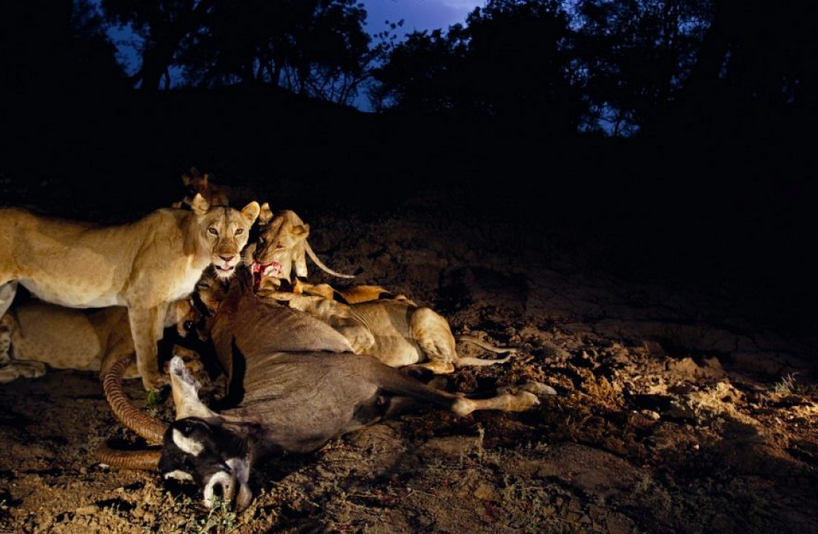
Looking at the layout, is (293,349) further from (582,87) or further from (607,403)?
(582,87)

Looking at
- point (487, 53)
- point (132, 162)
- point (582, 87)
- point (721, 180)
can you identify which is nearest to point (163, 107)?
point (132, 162)

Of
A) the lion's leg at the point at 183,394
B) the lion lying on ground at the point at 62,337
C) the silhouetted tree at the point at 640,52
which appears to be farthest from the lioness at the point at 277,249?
the silhouetted tree at the point at 640,52

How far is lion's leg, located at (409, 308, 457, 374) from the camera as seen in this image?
616 centimetres

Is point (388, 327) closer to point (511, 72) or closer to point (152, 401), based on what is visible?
point (152, 401)

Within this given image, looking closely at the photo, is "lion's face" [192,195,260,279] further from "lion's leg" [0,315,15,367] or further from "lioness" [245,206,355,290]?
"lion's leg" [0,315,15,367]

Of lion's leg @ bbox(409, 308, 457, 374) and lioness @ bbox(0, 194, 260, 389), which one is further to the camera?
lion's leg @ bbox(409, 308, 457, 374)

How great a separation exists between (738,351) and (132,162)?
37.4ft

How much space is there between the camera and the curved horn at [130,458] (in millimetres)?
3834

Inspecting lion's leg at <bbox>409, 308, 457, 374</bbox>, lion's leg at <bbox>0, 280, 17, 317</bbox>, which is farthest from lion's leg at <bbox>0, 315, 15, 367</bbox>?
lion's leg at <bbox>409, 308, 457, 374</bbox>

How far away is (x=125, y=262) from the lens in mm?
5715

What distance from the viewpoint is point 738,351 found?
23.4ft

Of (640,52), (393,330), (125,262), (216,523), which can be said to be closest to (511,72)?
(640,52)

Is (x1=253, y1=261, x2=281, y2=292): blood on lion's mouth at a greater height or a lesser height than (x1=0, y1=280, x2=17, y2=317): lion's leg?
greater

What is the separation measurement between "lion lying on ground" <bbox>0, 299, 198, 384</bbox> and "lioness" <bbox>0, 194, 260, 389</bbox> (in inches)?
9.5
